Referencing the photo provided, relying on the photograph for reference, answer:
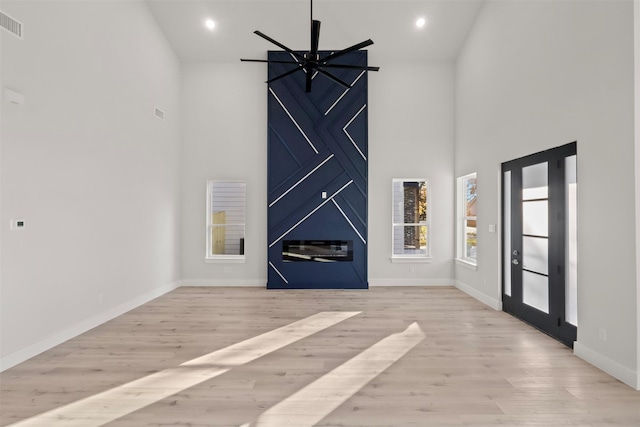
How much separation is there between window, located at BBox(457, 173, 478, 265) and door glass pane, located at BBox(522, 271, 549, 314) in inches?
56.3

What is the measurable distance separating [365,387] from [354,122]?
491 centimetres

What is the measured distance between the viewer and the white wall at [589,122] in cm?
267

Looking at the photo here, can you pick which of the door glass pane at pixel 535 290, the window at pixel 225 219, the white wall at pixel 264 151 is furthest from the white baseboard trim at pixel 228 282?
the door glass pane at pixel 535 290

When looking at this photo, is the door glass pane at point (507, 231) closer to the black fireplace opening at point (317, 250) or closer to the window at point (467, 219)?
the window at point (467, 219)

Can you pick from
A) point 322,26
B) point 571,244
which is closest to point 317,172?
point 322,26

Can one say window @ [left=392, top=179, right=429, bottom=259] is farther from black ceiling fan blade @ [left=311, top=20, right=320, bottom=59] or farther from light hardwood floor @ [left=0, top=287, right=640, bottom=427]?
black ceiling fan blade @ [left=311, top=20, right=320, bottom=59]

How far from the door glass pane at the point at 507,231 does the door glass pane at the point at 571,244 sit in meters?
1.17

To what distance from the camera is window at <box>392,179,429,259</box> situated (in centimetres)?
652

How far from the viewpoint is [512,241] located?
4.55 m

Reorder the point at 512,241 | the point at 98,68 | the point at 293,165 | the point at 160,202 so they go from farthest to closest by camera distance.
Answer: the point at 293,165 < the point at 160,202 < the point at 512,241 < the point at 98,68

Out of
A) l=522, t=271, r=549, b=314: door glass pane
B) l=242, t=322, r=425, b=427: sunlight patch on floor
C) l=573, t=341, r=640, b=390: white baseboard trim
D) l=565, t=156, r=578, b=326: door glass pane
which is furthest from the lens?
l=522, t=271, r=549, b=314: door glass pane

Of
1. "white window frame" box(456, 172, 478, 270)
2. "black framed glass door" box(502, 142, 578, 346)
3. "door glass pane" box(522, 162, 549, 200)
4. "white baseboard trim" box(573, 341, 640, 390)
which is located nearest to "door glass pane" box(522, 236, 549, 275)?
"black framed glass door" box(502, 142, 578, 346)

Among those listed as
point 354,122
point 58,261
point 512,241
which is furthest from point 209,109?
point 512,241

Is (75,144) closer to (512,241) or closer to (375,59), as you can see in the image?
(375,59)
